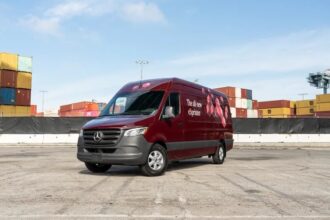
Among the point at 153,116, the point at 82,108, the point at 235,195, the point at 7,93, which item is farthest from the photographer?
the point at 82,108

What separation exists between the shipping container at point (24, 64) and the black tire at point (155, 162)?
40.5 m

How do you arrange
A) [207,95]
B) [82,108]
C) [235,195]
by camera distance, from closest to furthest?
[235,195], [207,95], [82,108]

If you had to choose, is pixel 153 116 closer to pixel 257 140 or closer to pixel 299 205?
pixel 299 205

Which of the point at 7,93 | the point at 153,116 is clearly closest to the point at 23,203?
the point at 153,116

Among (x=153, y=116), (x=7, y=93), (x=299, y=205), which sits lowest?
(x=299, y=205)

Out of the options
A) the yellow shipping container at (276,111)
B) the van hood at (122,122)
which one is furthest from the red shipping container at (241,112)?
the van hood at (122,122)

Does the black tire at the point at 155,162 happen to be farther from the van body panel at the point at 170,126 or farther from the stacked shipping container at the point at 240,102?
the stacked shipping container at the point at 240,102

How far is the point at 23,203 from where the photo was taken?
22.2 ft

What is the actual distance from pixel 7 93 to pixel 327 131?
30937mm

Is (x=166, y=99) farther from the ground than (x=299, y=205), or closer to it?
farther from the ground

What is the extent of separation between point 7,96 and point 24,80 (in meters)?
3.63

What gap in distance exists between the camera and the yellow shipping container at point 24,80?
46616 mm

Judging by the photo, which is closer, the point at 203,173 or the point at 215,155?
the point at 203,173

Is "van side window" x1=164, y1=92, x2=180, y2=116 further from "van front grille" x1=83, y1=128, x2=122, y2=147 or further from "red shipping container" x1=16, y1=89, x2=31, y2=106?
"red shipping container" x1=16, y1=89, x2=31, y2=106
